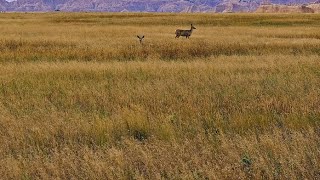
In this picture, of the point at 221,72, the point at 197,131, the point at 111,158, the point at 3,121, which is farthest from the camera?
the point at 221,72

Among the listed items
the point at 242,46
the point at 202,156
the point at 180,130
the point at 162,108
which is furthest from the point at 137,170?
the point at 242,46

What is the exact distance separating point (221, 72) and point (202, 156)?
30.2 feet

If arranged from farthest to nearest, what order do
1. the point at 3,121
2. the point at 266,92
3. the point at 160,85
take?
1. the point at 160,85
2. the point at 266,92
3. the point at 3,121

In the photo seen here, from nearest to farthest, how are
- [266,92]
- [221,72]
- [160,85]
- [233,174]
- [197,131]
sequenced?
1. [233,174]
2. [197,131]
3. [266,92]
4. [160,85]
5. [221,72]

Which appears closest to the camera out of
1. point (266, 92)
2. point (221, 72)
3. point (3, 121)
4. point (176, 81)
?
point (3, 121)

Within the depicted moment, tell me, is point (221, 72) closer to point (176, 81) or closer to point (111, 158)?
point (176, 81)

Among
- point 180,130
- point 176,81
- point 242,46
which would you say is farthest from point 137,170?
point 242,46

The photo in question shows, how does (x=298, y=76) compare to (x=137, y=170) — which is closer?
(x=137, y=170)

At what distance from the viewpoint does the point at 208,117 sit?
838 centimetres

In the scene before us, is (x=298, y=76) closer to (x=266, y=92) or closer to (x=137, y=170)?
(x=266, y=92)

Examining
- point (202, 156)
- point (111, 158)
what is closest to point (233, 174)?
point (202, 156)

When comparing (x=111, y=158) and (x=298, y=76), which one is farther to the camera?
(x=298, y=76)

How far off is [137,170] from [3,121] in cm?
412

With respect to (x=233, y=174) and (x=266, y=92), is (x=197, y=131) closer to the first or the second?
(x=233, y=174)
